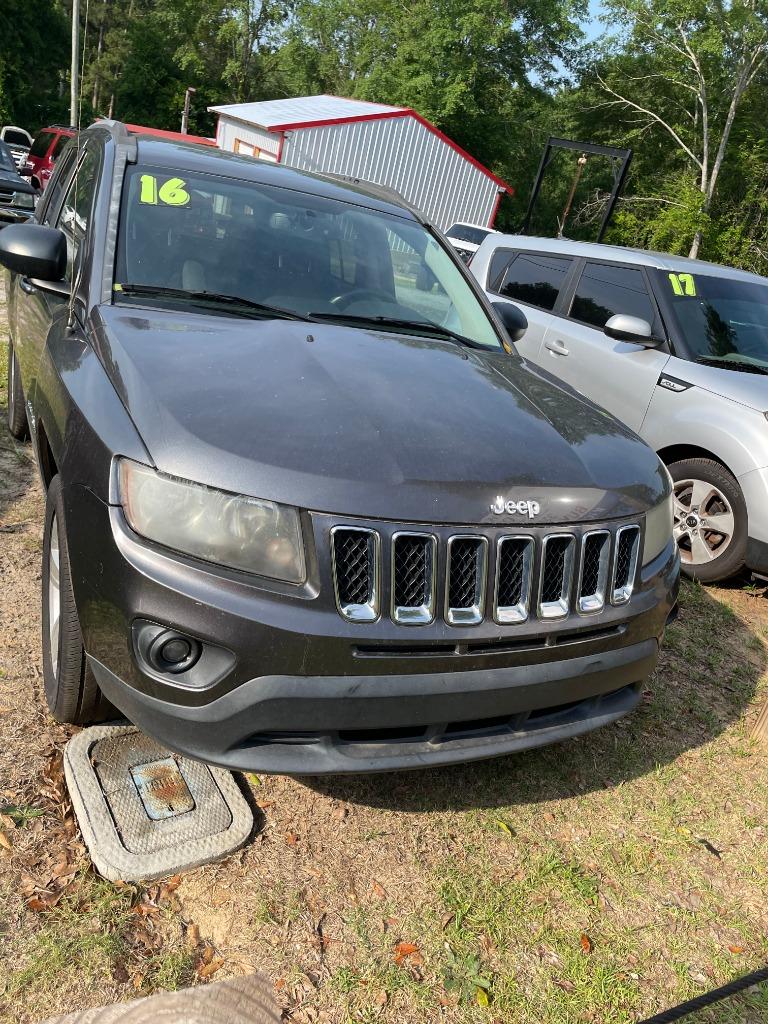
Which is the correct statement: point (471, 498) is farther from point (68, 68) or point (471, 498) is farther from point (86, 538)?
point (68, 68)

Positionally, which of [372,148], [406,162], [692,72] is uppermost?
[692,72]

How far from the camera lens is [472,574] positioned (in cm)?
212

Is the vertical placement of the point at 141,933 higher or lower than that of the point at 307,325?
lower

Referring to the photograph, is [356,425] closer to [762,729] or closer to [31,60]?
[762,729]

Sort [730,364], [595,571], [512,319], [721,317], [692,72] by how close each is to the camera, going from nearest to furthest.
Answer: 1. [595,571]
2. [512,319]
3. [730,364]
4. [721,317]
5. [692,72]

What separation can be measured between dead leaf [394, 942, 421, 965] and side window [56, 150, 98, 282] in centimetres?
249

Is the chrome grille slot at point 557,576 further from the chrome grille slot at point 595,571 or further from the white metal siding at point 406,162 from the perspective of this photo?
the white metal siding at point 406,162

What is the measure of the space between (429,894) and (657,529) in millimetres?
1303

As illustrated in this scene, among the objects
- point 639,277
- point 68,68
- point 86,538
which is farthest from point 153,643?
point 68,68

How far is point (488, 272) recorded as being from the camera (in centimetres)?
698

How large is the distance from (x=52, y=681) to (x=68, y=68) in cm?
6508

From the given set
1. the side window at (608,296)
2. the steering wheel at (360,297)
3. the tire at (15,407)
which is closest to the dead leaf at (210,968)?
the steering wheel at (360,297)

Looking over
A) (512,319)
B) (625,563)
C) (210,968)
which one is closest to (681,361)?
(512,319)

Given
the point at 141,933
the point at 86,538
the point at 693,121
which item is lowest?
the point at 141,933
